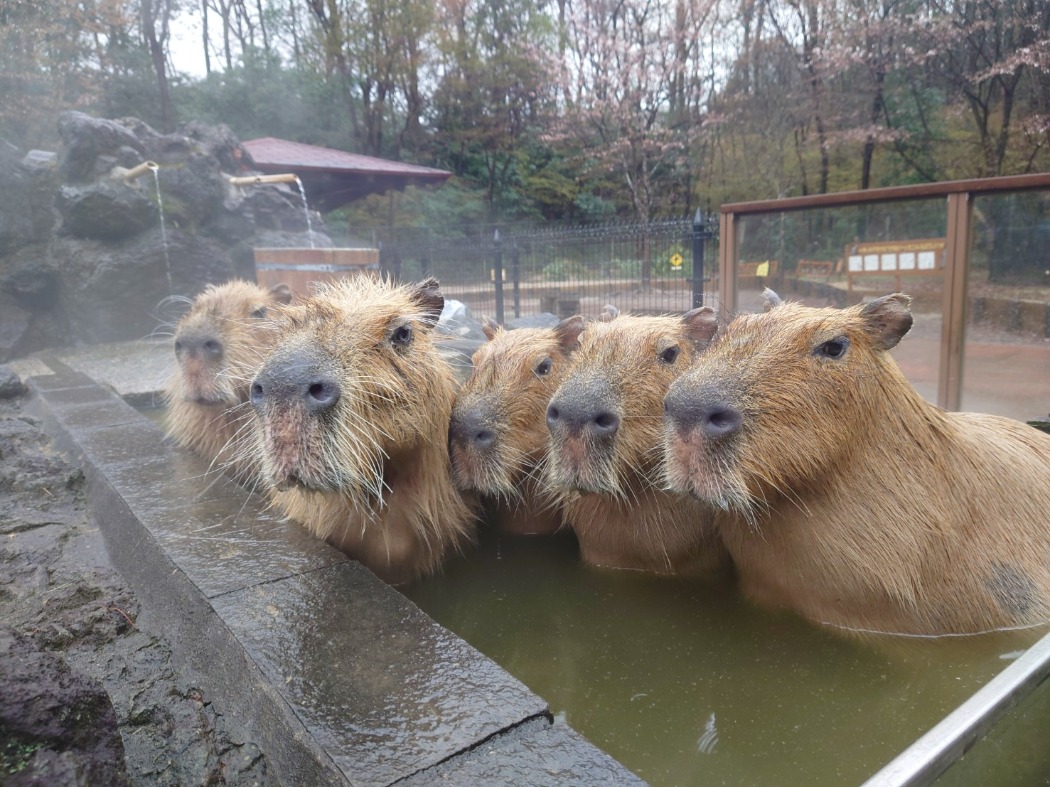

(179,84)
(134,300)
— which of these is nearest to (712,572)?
(134,300)

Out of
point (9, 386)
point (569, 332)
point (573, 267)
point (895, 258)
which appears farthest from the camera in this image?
point (573, 267)

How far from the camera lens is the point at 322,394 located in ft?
6.41

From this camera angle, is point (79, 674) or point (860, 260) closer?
point (79, 674)

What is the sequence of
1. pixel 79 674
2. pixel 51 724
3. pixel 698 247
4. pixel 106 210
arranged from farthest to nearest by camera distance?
pixel 106 210, pixel 698 247, pixel 79 674, pixel 51 724

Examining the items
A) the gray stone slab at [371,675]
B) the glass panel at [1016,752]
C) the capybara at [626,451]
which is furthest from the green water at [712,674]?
the gray stone slab at [371,675]

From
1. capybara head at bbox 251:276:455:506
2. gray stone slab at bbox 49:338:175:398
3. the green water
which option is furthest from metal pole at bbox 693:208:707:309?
capybara head at bbox 251:276:455:506

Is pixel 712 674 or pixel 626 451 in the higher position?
pixel 626 451

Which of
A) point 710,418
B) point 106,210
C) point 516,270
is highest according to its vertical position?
point 106,210

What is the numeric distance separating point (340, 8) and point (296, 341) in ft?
82.7

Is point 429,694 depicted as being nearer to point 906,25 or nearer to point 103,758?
point 103,758

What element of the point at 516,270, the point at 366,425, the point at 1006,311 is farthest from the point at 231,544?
the point at 516,270

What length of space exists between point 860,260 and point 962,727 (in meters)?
4.02

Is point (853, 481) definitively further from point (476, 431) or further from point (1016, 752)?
point (476, 431)

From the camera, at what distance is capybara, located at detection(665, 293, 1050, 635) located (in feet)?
6.28
